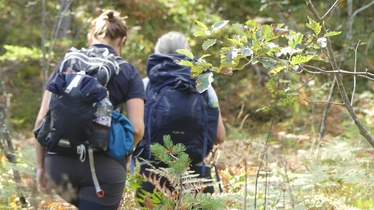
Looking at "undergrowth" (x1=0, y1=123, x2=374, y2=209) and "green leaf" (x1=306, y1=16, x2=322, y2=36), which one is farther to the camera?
"undergrowth" (x1=0, y1=123, x2=374, y2=209)

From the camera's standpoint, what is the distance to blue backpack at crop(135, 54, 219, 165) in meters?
4.46

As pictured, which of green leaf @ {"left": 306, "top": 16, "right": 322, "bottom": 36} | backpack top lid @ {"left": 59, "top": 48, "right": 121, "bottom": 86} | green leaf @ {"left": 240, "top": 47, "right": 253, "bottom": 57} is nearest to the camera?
green leaf @ {"left": 240, "top": 47, "right": 253, "bottom": 57}

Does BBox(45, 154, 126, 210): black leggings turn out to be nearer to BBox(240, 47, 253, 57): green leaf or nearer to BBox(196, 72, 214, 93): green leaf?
BBox(196, 72, 214, 93): green leaf

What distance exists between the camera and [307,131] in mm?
9656

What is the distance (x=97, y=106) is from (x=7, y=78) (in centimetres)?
928

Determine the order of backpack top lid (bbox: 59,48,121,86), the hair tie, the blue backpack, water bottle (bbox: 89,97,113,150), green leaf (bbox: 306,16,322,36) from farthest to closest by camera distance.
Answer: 1. the blue backpack
2. the hair tie
3. backpack top lid (bbox: 59,48,121,86)
4. water bottle (bbox: 89,97,113,150)
5. green leaf (bbox: 306,16,322,36)

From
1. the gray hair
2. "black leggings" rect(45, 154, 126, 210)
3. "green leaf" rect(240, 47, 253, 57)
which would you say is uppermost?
the gray hair

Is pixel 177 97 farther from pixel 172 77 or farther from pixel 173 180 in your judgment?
pixel 173 180

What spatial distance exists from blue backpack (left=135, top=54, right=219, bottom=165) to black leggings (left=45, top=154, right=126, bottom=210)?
941 mm

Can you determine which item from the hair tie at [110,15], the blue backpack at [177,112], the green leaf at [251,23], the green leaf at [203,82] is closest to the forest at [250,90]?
the blue backpack at [177,112]

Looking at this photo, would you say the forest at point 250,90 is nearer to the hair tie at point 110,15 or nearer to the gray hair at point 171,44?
the gray hair at point 171,44

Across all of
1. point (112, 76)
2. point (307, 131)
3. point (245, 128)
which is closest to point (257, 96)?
point (245, 128)

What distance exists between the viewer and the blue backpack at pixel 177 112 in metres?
4.46

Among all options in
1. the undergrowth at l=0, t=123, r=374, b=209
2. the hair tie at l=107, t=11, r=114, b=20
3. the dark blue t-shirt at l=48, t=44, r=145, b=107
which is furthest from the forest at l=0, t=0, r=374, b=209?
the hair tie at l=107, t=11, r=114, b=20
